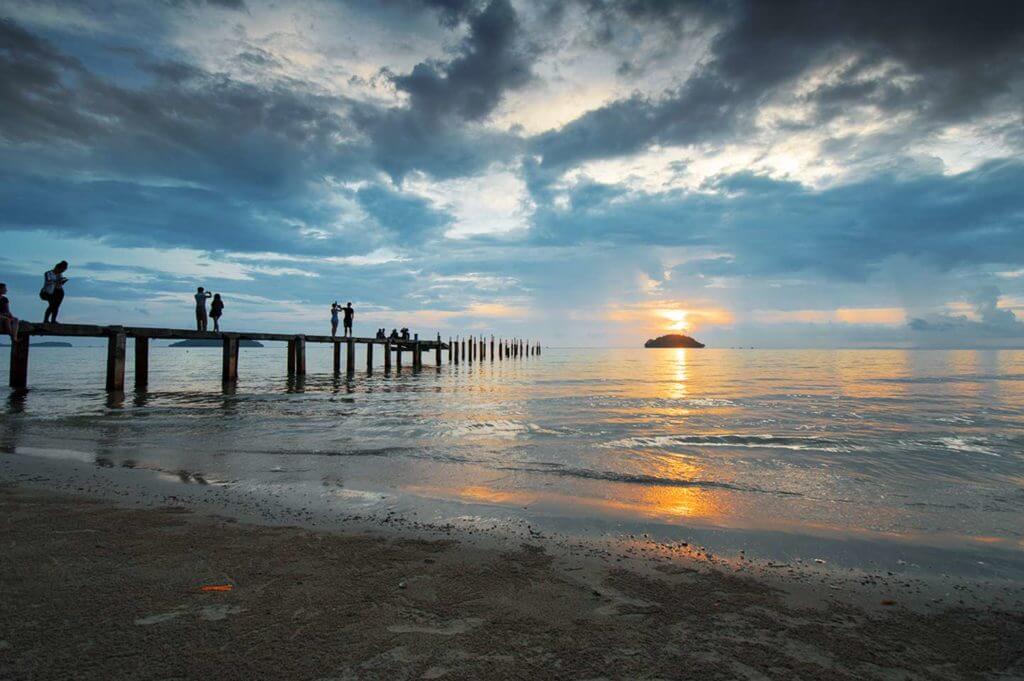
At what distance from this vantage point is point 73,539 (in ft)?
13.9

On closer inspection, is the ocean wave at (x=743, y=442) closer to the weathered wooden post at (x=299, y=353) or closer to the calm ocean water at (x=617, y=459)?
the calm ocean water at (x=617, y=459)

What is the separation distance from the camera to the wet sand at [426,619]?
8.53 ft

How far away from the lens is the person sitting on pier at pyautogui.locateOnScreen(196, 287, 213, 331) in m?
22.0

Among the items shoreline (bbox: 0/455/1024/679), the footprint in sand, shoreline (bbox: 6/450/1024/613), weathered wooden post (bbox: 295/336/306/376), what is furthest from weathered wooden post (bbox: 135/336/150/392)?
the footprint in sand

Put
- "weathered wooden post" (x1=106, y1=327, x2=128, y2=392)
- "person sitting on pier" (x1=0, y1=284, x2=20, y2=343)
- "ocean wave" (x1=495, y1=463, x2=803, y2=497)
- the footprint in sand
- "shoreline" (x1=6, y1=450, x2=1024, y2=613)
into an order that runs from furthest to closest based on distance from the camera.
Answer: "weathered wooden post" (x1=106, y1=327, x2=128, y2=392)
"person sitting on pier" (x1=0, y1=284, x2=20, y2=343)
"ocean wave" (x1=495, y1=463, x2=803, y2=497)
"shoreline" (x1=6, y1=450, x2=1024, y2=613)
the footprint in sand

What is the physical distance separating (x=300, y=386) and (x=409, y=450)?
18326mm

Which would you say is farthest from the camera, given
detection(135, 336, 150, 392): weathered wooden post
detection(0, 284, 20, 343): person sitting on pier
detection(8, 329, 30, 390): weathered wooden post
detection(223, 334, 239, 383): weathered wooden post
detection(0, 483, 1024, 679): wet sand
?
detection(223, 334, 239, 383): weathered wooden post

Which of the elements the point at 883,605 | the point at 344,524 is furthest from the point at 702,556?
the point at 344,524

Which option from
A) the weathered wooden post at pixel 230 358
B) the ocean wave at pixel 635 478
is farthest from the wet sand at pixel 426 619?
the weathered wooden post at pixel 230 358

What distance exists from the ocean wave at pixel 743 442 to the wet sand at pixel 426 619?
6.76m

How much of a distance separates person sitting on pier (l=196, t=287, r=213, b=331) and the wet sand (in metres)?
19.9

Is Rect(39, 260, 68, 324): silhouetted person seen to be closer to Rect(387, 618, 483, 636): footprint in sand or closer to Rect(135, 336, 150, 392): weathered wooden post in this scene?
Rect(135, 336, 150, 392): weathered wooden post

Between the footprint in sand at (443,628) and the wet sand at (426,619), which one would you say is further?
the footprint in sand at (443,628)

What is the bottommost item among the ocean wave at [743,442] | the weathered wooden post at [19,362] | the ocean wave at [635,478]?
the ocean wave at [743,442]
